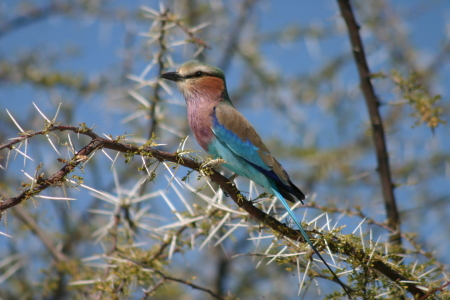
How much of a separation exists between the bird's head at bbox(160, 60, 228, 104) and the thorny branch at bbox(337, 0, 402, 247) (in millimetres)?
915

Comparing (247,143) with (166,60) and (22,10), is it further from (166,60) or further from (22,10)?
(22,10)

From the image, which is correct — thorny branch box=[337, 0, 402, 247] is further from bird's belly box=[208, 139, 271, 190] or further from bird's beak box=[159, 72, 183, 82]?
bird's beak box=[159, 72, 183, 82]

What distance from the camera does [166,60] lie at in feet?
9.98

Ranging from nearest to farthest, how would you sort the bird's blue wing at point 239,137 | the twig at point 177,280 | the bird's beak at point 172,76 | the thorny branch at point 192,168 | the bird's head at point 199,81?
the thorny branch at point 192,168
the twig at point 177,280
the bird's blue wing at point 239,137
the bird's beak at point 172,76
the bird's head at point 199,81

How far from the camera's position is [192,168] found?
6.35ft

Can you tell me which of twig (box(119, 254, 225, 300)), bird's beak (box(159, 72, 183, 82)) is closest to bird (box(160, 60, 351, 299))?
bird's beak (box(159, 72, 183, 82))

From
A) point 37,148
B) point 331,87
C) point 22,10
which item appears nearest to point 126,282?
point 37,148

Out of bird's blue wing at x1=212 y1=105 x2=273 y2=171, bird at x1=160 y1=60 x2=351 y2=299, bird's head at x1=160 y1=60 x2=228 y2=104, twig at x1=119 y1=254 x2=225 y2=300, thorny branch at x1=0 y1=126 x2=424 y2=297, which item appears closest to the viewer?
thorny branch at x1=0 y1=126 x2=424 y2=297

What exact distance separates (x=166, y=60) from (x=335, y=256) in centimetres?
165

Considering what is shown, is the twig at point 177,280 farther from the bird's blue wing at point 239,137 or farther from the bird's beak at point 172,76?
the bird's beak at point 172,76

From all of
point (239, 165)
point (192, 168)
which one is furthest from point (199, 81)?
point (192, 168)

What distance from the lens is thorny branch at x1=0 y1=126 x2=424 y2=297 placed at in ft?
4.99

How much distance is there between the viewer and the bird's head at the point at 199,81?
3196mm

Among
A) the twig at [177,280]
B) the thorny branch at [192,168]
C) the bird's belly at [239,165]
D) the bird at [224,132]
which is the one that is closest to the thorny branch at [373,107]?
the bird at [224,132]
